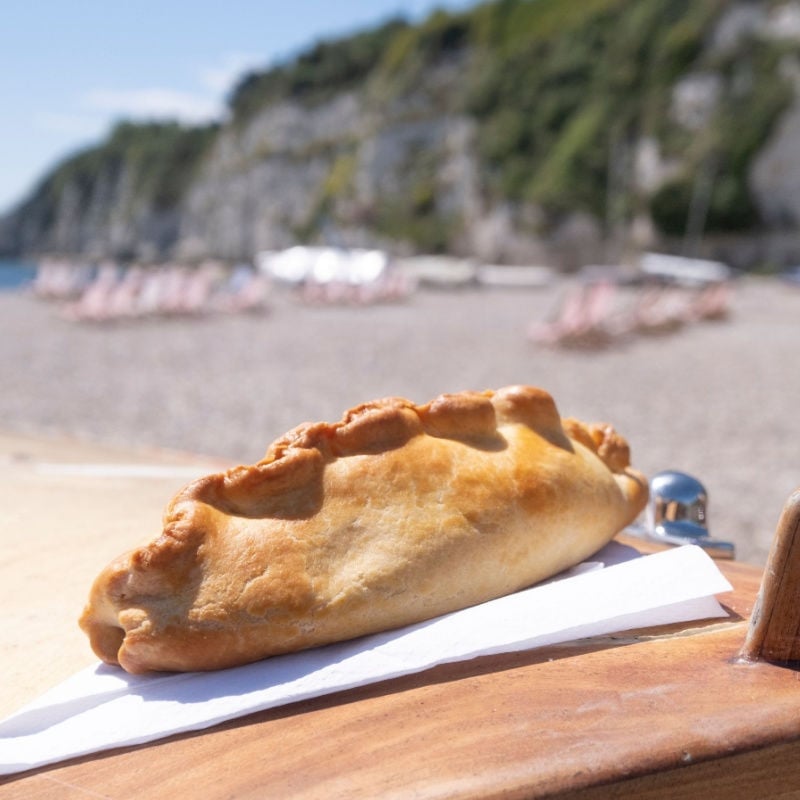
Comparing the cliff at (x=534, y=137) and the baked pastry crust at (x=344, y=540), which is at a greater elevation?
the cliff at (x=534, y=137)

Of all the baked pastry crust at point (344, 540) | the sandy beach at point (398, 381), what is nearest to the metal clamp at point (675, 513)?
the baked pastry crust at point (344, 540)

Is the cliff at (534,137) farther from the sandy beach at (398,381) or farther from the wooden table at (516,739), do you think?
the wooden table at (516,739)

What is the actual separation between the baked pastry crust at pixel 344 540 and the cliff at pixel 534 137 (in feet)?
119

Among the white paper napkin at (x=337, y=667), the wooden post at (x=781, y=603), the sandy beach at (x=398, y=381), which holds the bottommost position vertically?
the sandy beach at (x=398, y=381)

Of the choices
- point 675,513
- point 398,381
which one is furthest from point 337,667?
point 398,381

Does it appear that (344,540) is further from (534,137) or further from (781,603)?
(534,137)

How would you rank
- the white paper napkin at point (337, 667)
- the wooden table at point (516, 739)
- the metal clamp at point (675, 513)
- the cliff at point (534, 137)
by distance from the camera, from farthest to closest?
the cliff at point (534, 137) → the metal clamp at point (675, 513) → the white paper napkin at point (337, 667) → the wooden table at point (516, 739)

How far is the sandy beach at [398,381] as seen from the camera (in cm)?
670

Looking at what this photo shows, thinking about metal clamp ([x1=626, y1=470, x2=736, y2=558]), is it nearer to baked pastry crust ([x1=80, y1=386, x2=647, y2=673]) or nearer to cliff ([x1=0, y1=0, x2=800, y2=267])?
baked pastry crust ([x1=80, y1=386, x2=647, y2=673])

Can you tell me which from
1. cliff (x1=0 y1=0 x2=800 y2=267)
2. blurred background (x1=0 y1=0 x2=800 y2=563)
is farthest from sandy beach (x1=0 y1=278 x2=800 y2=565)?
cliff (x1=0 y1=0 x2=800 y2=267)

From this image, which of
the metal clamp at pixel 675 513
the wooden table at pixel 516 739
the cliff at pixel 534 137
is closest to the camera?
the wooden table at pixel 516 739

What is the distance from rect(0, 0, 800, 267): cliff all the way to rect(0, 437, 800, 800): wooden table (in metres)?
36.5

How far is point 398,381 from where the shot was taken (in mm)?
10578

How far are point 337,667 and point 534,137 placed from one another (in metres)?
45.0
